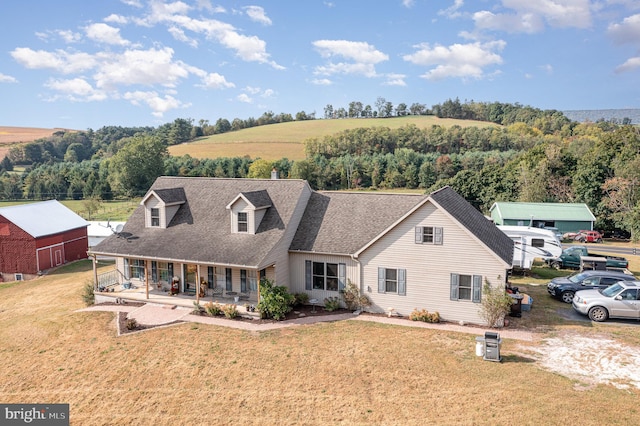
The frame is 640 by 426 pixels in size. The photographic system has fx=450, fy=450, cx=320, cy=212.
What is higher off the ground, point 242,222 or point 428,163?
point 428,163

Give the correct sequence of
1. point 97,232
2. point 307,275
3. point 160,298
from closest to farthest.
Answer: point 307,275, point 160,298, point 97,232

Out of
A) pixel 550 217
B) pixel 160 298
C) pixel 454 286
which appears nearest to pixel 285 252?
pixel 160 298

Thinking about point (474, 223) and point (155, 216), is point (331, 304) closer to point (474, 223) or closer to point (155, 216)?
point (474, 223)

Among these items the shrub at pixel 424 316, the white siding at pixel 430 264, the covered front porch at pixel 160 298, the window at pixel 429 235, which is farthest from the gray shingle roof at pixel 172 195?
the shrub at pixel 424 316

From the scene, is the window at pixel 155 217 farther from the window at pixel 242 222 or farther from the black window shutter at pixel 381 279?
the black window shutter at pixel 381 279

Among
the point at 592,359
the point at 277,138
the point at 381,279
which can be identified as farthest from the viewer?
the point at 277,138

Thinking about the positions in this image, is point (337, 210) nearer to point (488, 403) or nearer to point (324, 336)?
point (324, 336)

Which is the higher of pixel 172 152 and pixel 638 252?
pixel 172 152

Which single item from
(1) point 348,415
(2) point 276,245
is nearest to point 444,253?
(2) point 276,245
